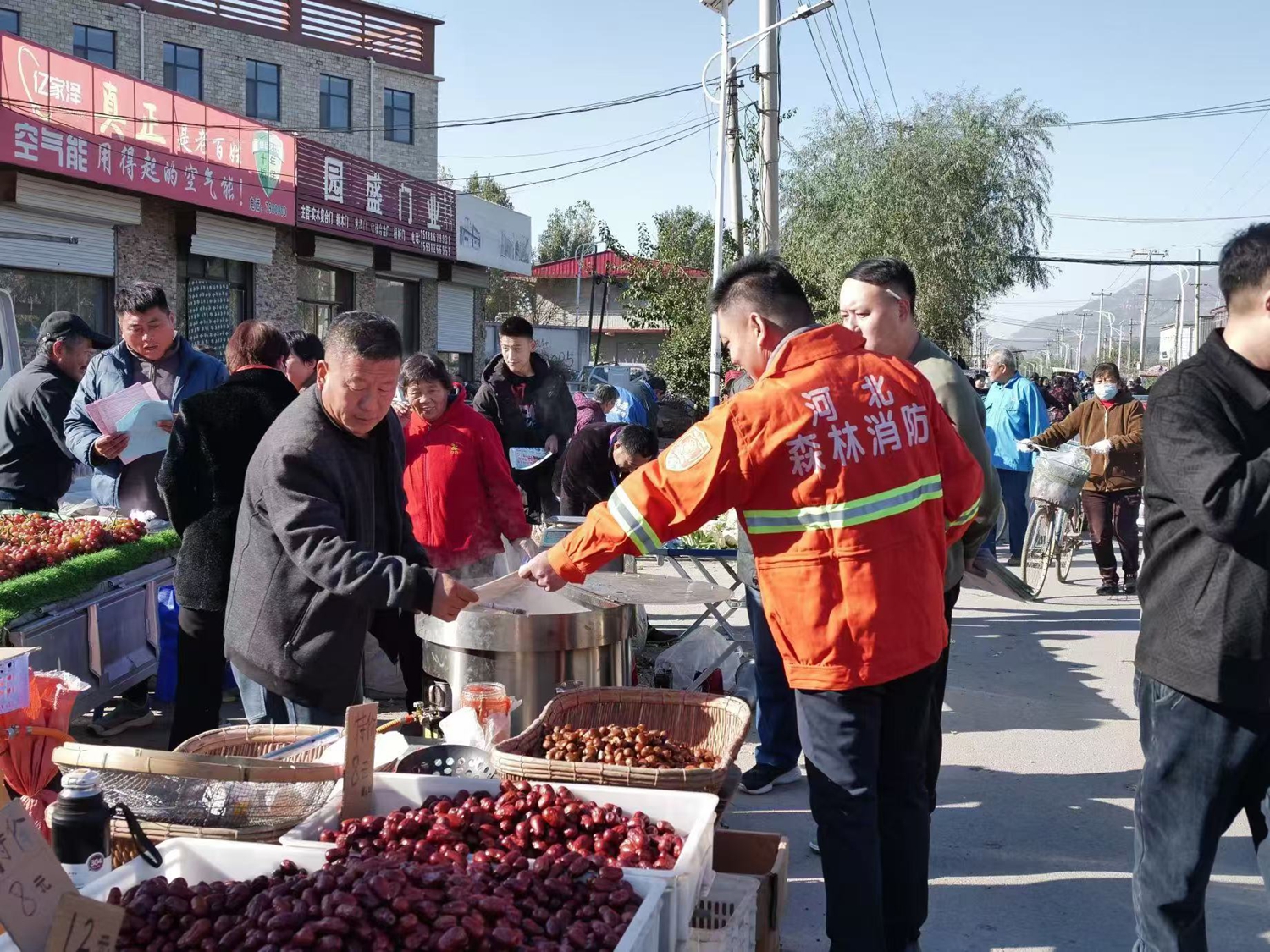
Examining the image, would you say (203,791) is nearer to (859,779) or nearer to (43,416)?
(859,779)

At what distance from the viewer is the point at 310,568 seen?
3.34 metres

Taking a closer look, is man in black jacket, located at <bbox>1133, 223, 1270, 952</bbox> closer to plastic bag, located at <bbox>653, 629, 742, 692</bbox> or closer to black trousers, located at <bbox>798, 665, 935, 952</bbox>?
black trousers, located at <bbox>798, 665, 935, 952</bbox>

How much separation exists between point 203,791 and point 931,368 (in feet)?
9.32

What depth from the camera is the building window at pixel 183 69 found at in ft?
100

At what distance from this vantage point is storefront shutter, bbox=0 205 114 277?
1543cm

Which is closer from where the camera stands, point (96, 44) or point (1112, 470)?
point (1112, 470)

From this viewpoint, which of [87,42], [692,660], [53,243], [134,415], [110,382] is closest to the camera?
[134,415]

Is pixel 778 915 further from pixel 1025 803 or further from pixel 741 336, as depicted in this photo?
pixel 1025 803

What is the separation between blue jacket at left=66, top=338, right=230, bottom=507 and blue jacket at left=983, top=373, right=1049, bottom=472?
8.08 meters

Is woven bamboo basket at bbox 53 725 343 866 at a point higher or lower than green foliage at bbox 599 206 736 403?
lower

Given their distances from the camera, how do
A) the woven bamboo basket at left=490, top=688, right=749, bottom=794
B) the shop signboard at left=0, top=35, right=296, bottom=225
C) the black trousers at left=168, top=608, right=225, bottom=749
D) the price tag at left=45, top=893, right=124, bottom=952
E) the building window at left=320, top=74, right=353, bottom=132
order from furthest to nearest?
1. the building window at left=320, top=74, right=353, bottom=132
2. the shop signboard at left=0, top=35, right=296, bottom=225
3. the black trousers at left=168, top=608, right=225, bottom=749
4. the woven bamboo basket at left=490, top=688, right=749, bottom=794
5. the price tag at left=45, top=893, right=124, bottom=952

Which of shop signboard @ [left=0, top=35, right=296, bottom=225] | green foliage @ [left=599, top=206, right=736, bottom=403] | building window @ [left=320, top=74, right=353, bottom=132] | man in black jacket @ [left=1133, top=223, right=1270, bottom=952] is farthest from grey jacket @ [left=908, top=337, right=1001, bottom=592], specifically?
building window @ [left=320, top=74, right=353, bottom=132]

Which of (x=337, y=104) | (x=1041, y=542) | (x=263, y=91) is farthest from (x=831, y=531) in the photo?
(x=337, y=104)

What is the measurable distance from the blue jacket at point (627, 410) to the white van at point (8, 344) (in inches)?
242
